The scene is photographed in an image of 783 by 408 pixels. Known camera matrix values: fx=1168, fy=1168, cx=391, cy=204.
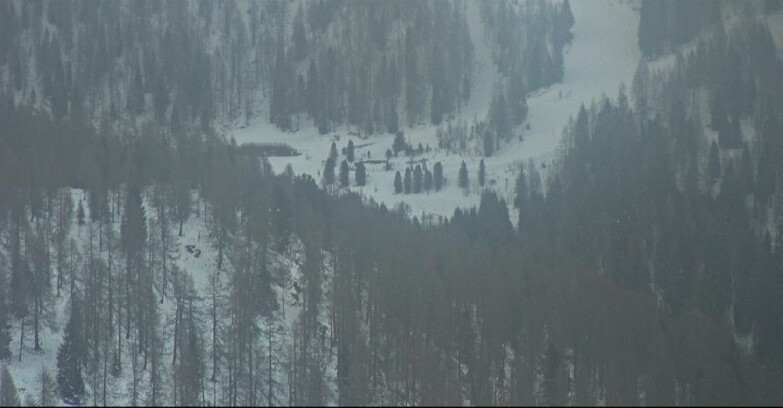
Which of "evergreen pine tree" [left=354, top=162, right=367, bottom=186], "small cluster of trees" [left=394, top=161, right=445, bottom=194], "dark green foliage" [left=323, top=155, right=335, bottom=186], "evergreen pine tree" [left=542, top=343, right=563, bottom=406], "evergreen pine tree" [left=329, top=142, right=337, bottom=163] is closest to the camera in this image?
"evergreen pine tree" [left=542, top=343, right=563, bottom=406]

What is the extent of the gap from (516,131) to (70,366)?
81.5m

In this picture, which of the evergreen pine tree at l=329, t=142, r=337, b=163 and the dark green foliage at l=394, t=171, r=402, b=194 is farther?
the evergreen pine tree at l=329, t=142, r=337, b=163

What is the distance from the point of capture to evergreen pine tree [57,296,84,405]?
7312 centimetres

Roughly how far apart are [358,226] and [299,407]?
29233mm

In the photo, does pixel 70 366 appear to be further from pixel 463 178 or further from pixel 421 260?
pixel 463 178

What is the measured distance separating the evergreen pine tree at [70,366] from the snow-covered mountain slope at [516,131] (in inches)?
1848

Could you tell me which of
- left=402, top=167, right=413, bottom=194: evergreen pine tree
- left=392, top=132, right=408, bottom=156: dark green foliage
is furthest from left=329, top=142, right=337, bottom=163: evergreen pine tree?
left=402, top=167, right=413, bottom=194: evergreen pine tree

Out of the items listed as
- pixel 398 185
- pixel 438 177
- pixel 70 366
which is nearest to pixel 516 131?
pixel 438 177

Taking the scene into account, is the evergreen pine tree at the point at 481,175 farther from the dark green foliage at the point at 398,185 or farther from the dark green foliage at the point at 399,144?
the dark green foliage at the point at 399,144

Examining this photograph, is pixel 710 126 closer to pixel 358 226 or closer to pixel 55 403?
pixel 358 226

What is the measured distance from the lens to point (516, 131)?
5689 inches

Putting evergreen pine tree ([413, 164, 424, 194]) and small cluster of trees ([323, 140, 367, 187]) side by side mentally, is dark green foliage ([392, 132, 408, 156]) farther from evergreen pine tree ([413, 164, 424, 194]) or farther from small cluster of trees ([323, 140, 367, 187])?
evergreen pine tree ([413, 164, 424, 194])

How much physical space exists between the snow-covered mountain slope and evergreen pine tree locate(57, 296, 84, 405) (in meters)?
46.9

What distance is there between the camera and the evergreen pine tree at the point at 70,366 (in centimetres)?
7312
